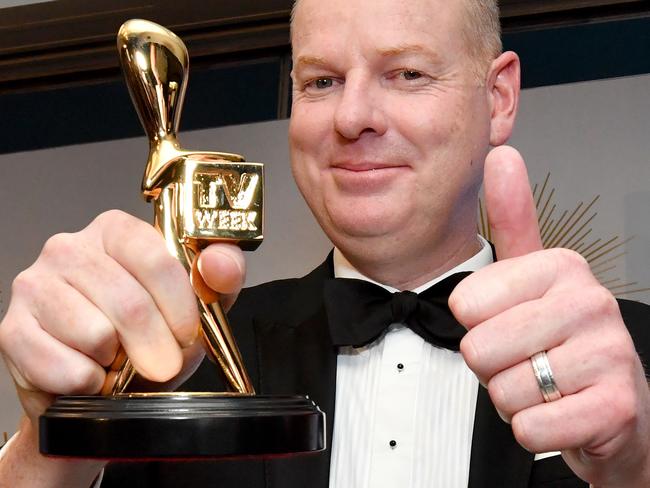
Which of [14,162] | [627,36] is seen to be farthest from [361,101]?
Result: [14,162]

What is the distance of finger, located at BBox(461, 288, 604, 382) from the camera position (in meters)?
0.81

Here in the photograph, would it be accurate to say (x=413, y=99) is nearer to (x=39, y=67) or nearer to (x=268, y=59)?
(x=268, y=59)

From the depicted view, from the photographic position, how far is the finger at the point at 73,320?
966 millimetres

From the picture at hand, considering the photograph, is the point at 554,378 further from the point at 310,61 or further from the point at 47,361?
the point at 310,61

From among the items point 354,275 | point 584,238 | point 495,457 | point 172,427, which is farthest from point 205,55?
point 172,427

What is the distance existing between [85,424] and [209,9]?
1.69 metres

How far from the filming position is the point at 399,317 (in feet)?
4.62

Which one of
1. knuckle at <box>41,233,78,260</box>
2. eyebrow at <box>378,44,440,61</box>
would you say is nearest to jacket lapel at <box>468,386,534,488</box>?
eyebrow at <box>378,44,440,61</box>

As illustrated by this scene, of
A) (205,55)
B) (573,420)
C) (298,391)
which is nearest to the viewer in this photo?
(573,420)

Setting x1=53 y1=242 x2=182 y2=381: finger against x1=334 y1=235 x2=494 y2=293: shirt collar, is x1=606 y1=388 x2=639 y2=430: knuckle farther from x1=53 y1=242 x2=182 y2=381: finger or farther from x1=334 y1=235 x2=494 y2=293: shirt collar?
x1=334 y1=235 x2=494 y2=293: shirt collar

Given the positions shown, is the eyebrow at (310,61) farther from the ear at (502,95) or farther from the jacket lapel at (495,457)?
the jacket lapel at (495,457)

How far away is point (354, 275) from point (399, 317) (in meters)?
0.14

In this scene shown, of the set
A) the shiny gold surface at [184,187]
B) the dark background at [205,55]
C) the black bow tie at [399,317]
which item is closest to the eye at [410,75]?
the black bow tie at [399,317]

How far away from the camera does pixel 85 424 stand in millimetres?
913
